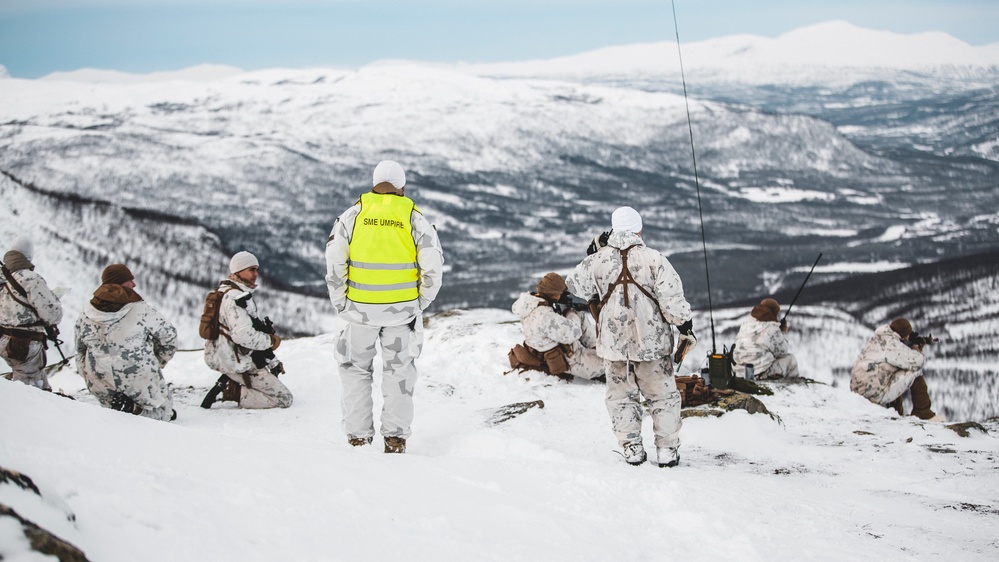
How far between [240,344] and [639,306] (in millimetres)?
5008

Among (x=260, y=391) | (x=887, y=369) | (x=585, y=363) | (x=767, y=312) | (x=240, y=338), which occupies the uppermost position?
(x=240, y=338)

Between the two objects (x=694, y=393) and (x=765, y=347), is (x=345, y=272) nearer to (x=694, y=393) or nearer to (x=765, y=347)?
(x=694, y=393)

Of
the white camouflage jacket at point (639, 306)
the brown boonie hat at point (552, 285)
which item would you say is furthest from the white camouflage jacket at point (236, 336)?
the white camouflage jacket at point (639, 306)

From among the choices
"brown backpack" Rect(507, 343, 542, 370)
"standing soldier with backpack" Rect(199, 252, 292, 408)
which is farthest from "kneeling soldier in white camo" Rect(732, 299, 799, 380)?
"standing soldier with backpack" Rect(199, 252, 292, 408)

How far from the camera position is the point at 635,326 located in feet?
21.2

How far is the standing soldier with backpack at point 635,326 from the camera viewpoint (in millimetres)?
6457

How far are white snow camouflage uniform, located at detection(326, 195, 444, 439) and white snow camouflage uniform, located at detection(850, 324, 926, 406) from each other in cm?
814

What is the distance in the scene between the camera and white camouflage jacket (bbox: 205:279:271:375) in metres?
8.87

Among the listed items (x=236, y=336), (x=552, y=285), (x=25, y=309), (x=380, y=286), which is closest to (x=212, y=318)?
(x=236, y=336)

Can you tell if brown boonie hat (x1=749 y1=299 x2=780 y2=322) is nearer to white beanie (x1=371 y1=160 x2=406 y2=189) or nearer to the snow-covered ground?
the snow-covered ground

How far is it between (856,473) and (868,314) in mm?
86989

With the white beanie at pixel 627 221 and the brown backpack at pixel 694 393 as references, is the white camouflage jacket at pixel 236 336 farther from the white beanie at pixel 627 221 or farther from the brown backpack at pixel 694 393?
the brown backpack at pixel 694 393

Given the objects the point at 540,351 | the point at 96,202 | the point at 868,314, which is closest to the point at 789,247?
the point at 868,314

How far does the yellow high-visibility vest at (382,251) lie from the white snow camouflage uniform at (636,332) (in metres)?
1.56
